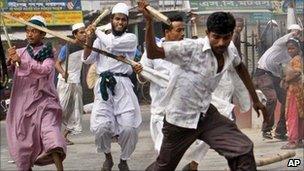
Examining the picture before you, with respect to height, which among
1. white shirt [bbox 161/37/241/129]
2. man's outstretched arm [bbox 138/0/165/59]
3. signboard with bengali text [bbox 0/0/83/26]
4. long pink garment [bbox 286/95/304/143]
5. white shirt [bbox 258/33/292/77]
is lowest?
long pink garment [bbox 286/95/304/143]

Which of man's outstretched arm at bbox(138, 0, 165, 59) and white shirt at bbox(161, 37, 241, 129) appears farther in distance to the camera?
white shirt at bbox(161, 37, 241, 129)

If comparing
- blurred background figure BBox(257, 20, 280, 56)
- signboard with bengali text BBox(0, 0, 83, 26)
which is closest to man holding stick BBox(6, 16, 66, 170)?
blurred background figure BBox(257, 20, 280, 56)

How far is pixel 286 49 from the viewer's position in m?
8.79

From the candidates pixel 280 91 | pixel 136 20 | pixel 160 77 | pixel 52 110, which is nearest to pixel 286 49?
pixel 280 91

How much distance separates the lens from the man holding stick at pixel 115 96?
6.71m

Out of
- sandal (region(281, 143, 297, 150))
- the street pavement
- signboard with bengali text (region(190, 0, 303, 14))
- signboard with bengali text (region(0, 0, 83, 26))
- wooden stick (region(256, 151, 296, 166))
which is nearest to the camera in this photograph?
wooden stick (region(256, 151, 296, 166))

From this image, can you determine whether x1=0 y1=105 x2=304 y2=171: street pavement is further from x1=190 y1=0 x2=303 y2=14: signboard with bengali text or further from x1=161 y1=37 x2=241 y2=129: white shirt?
x1=190 y1=0 x2=303 y2=14: signboard with bengali text

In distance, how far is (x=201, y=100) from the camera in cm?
465

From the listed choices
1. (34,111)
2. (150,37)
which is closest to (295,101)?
(34,111)

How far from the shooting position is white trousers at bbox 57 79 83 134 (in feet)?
32.6

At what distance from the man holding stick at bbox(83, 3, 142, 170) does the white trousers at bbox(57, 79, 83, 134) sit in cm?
306

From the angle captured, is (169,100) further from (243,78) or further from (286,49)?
(286,49)

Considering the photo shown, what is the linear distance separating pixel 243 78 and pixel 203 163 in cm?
230

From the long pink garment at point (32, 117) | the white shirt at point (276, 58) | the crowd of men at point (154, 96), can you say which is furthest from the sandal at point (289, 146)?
the long pink garment at point (32, 117)
